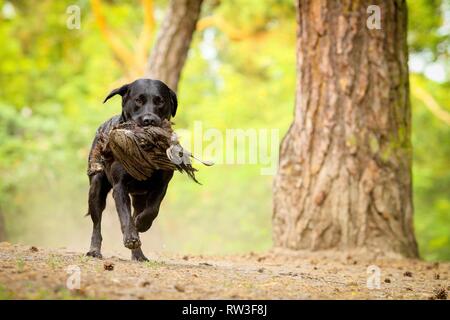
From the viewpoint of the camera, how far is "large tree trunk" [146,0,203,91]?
41.3ft

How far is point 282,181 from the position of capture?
1027 centimetres

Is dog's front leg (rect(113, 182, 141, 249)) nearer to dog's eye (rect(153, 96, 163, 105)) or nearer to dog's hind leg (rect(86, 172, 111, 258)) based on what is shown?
dog's hind leg (rect(86, 172, 111, 258))

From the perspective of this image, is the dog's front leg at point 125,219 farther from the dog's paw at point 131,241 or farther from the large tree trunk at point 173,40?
the large tree trunk at point 173,40

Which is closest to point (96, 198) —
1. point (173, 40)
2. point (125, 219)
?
point (125, 219)

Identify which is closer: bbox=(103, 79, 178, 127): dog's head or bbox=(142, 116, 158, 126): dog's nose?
bbox=(142, 116, 158, 126): dog's nose

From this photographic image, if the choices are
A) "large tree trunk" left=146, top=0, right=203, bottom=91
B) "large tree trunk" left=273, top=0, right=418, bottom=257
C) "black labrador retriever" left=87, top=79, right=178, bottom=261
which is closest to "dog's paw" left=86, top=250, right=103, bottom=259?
"black labrador retriever" left=87, top=79, right=178, bottom=261

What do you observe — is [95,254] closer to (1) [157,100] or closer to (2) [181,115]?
(1) [157,100]

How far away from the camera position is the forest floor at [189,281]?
192 inches

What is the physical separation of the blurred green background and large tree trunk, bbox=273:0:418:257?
36.2 feet

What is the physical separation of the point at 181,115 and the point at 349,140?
639 inches

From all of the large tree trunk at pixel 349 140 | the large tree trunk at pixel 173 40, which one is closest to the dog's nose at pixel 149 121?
the large tree trunk at pixel 349 140

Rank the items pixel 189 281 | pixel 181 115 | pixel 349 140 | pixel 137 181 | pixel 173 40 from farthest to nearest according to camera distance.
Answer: pixel 181 115
pixel 173 40
pixel 349 140
pixel 137 181
pixel 189 281

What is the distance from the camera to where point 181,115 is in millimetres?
25703

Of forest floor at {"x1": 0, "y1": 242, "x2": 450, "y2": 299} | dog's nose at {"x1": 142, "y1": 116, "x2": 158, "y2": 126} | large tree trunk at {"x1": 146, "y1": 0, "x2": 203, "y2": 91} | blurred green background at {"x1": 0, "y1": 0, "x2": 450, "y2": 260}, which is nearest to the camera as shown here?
forest floor at {"x1": 0, "y1": 242, "x2": 450, "y2": 299}
